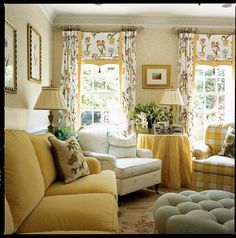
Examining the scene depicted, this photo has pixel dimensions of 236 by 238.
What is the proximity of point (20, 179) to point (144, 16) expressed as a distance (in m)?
2.80

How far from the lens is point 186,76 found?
364 cm

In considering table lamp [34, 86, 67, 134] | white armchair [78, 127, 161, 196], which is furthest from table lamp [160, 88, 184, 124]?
table lamp [34, 86, 67, 134]

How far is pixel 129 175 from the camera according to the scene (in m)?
2.70

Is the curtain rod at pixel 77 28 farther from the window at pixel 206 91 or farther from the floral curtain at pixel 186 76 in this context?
the window at pixel 206 91

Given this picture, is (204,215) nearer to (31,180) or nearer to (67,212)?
(67,212)

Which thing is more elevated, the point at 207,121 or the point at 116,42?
the point at 116,42

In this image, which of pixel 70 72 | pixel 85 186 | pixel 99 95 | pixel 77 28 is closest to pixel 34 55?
pixel 70 72

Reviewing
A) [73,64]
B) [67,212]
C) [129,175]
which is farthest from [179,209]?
[73,64]

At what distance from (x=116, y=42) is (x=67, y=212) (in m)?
2.66

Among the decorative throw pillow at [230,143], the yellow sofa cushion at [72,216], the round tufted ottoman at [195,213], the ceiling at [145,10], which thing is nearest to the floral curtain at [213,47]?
the ceiling at [145,10]

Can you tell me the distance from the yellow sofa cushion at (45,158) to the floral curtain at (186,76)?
2.05 metres

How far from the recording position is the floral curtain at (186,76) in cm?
364

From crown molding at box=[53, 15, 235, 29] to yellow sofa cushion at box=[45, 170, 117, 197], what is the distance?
2.17m

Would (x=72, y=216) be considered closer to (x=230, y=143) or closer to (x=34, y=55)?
(x=230, y=143)
